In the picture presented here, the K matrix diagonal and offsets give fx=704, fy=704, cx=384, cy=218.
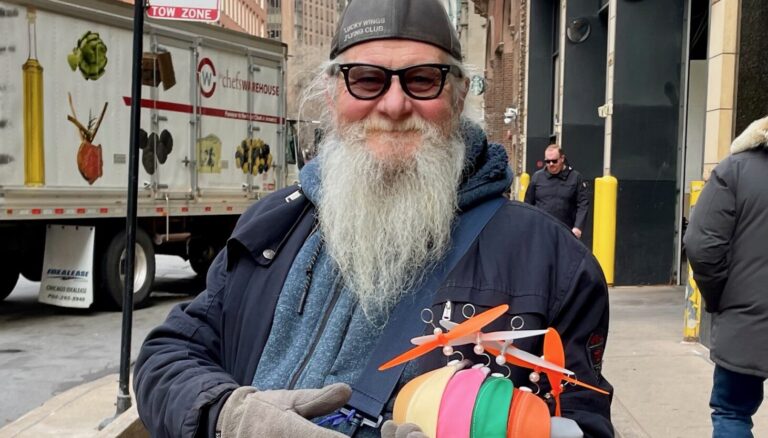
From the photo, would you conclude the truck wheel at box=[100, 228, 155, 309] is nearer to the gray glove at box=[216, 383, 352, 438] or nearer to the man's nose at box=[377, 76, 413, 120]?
the man's nose at box=[377, 76, 413, 120]

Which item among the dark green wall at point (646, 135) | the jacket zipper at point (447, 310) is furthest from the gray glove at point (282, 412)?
the dark green wall at point (646, 135)

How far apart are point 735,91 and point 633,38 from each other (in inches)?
135

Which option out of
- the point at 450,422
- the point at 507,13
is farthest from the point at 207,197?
the point at 507,13

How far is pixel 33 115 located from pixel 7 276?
265cm

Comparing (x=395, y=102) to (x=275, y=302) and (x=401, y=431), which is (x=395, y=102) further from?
(x=401, y=431)

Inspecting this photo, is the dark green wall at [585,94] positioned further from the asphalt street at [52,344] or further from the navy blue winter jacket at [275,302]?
the navy blue winter jacket at [275,302]

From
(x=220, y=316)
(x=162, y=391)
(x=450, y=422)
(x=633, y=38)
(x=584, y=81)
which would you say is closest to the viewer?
(x=450, y=422)

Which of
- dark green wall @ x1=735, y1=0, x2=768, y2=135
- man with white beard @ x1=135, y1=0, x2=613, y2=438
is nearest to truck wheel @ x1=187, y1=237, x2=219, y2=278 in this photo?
dark green wall @ x1=735, y1=0, x2=768, y2=135

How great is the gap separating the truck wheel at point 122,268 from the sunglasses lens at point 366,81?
22.7ft

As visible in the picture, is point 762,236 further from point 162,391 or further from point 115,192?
point 115,192

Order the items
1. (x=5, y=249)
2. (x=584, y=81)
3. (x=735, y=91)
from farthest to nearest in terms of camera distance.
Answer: (x=584, y=81) < (x=5, y=249) < (x=735, y=91)

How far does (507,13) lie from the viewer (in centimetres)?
2231

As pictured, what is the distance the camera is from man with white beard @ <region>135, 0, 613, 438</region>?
1.54 metres

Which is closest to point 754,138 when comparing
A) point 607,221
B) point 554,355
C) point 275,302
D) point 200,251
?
point 554,355
